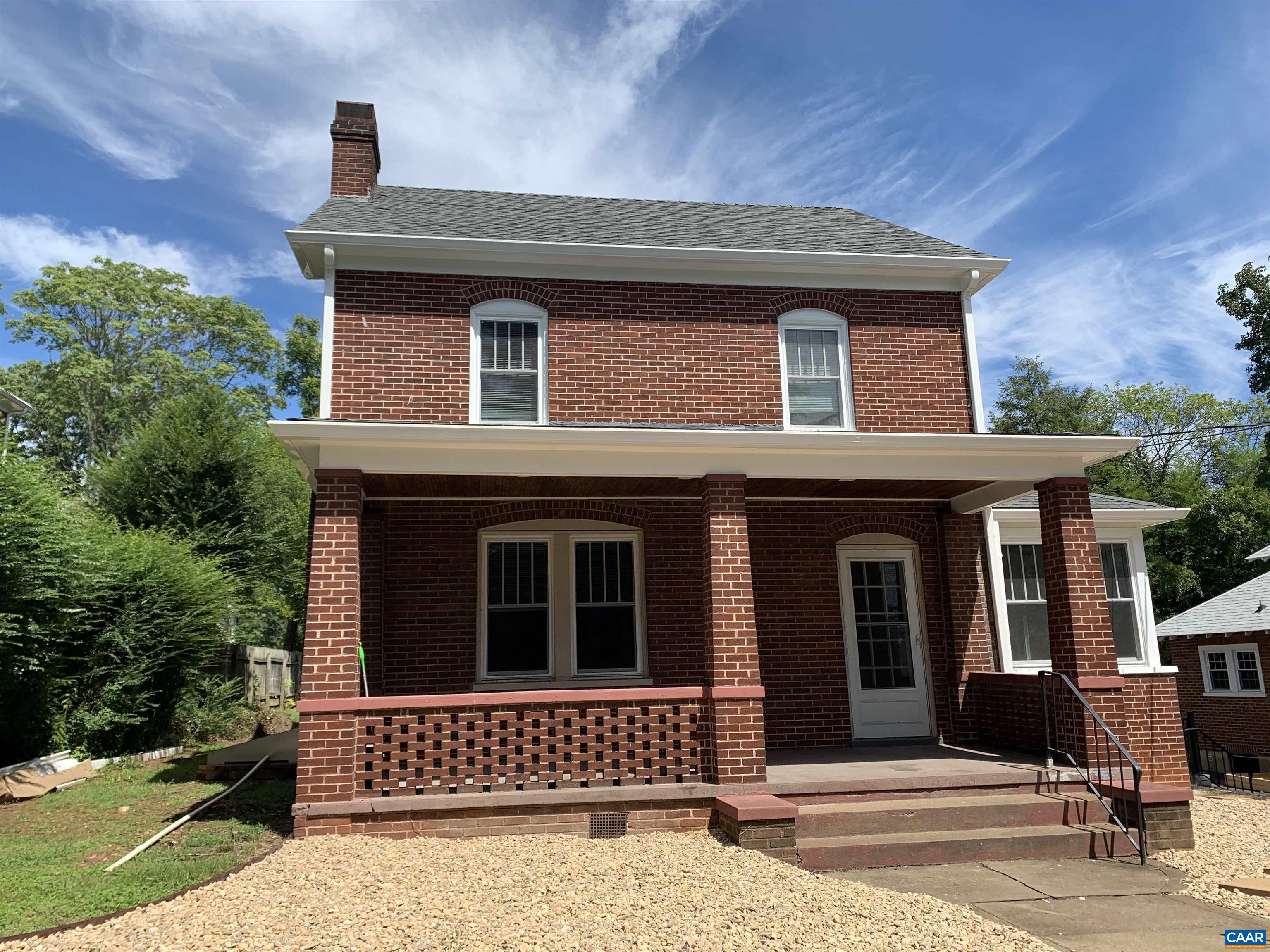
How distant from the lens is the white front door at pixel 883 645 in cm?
1079

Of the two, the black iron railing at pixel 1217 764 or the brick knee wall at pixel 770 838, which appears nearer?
the brick knee wall at pixel 770 838

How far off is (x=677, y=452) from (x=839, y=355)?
3.60 metres

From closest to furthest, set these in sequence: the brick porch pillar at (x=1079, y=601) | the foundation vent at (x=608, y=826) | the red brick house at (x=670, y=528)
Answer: the foundation vent at (x=608, y=826), the red brick house at (x=670, y=528), the brick porch pillar at (x=1079, y=601)

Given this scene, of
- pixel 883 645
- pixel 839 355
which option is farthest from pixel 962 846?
pixel 839 355

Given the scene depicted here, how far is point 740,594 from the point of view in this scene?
326 inches

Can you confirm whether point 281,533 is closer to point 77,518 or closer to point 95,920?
point 77,518

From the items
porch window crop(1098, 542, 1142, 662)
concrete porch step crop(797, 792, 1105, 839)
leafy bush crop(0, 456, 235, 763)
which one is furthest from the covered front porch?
leafy bush crop(0, 456, 235, 763)

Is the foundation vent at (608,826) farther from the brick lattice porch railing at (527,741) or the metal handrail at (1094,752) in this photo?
the metal handrail at (1094,752)

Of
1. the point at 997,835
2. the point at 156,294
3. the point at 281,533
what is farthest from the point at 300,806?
the point at 156,294

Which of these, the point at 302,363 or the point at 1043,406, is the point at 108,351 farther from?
the point at 1043,406

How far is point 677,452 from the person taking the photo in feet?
27.8

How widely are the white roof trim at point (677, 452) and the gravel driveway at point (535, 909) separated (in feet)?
11.2

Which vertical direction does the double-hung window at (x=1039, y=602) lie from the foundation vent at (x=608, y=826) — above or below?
above

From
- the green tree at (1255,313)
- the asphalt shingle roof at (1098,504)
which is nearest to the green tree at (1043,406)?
the green tree at (1255,313)
